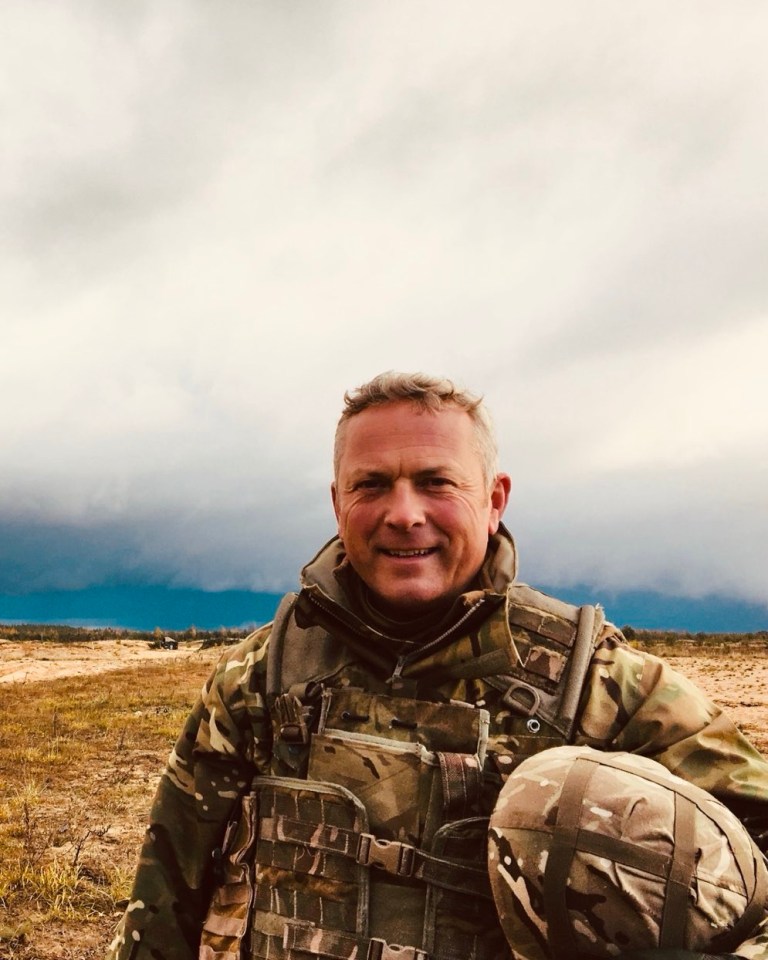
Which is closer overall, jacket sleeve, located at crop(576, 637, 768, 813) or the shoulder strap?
jacket sleeve, located at crop(576, 637, 768, 813)

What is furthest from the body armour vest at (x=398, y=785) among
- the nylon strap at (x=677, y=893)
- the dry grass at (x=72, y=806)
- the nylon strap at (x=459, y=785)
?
the dry grass at (x=72, y=806)

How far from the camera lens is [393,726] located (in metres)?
2.37

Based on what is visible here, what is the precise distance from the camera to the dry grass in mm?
5977

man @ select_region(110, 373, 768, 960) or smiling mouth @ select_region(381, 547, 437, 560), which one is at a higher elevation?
smiling mouth @ select_region(381, 547, 437, 560)

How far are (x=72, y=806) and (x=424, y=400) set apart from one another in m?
8.49

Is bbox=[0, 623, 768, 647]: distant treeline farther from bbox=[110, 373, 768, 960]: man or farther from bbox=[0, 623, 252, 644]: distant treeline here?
bbox=[110, 373, 768, 960]: man

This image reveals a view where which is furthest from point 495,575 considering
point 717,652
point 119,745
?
→ point 717,652

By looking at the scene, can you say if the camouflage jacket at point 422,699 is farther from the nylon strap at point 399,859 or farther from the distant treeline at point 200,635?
the distant treeline at point 200,635

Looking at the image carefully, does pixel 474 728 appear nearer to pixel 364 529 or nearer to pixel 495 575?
pixel 495 575

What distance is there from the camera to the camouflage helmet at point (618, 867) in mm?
1756

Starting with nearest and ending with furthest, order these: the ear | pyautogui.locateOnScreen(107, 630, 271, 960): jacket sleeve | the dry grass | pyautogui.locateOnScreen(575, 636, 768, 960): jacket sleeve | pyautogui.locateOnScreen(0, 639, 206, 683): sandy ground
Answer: pyautogui.locateOnScreen(575, 636, 768, 960): jacket sleeve, pyautogui.locateOnScreen(107, 630, 271, 960): jacket sleeve, the ear, the dry grass, pyautogui.locateOnScreen(0, 639, 206, 683): sandy ground

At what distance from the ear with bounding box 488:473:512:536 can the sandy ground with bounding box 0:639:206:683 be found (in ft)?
71.9

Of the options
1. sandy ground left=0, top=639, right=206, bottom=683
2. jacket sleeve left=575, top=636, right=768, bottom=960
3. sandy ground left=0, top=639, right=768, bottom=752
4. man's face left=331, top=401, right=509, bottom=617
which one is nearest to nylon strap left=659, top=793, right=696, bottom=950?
jacket sleeve left=575, top=636, right=768, bottom=960

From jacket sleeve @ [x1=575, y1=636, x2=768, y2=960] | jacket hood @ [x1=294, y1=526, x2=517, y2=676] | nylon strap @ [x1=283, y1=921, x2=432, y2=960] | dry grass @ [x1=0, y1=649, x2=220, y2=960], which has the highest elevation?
jacket hood @ [x1=294, y1=526, x2=517, y2=676]
